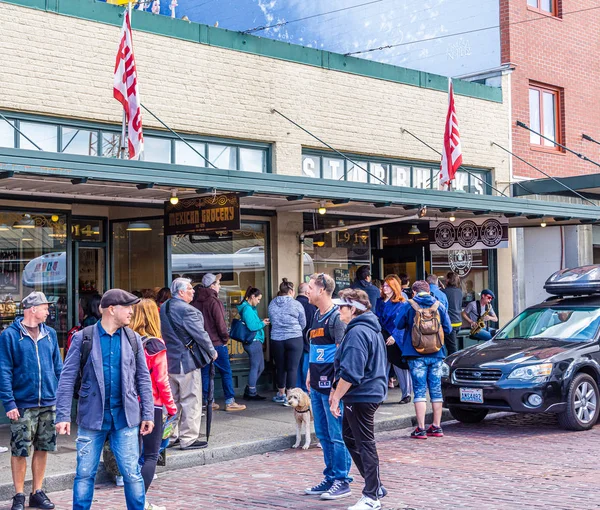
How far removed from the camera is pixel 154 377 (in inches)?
276

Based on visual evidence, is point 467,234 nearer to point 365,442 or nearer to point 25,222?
point 25,222

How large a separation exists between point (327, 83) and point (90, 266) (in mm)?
5415

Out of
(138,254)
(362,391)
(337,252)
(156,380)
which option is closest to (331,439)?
(362,391)

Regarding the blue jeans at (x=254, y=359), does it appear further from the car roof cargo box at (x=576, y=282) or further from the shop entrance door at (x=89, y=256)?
the car roof cargo box at (x=576, y=282)

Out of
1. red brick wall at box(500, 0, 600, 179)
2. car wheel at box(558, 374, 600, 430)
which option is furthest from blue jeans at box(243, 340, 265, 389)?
red brick wall at box(500, 0, 600, 179)

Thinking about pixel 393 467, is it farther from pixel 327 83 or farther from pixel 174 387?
pixel 327 83

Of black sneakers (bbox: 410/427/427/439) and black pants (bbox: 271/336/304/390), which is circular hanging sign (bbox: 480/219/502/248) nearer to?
black pants (bbox: 271/336/304/390)

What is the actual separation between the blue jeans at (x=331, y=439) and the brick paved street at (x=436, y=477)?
0.27m

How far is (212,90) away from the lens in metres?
13.9

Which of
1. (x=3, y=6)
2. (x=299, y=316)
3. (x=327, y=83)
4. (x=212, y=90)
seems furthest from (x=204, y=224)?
(x=327, y=83)

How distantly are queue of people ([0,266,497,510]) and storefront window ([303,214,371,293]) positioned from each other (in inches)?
160

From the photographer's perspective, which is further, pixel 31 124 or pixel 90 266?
pixel 90 266

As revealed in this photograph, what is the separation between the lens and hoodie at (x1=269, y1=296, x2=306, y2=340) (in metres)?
13.0

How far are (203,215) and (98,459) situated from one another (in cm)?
596
